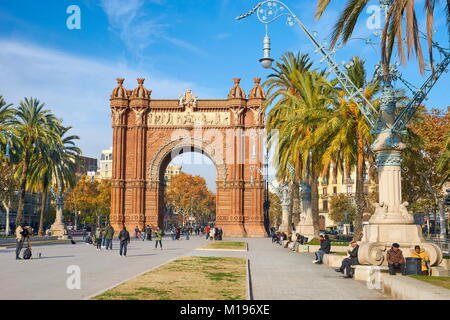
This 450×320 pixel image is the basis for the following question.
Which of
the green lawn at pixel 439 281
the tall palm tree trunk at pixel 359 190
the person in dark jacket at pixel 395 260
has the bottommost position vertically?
the green lawn at pixel 439 281

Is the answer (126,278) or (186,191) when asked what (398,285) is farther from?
(186,191)

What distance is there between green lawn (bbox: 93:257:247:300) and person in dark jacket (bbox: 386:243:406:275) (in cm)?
406

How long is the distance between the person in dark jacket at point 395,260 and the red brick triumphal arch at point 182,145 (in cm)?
3921

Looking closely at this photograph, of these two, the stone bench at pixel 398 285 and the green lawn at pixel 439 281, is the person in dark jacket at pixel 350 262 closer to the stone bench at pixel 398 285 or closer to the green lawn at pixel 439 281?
the stone bench at pixel 398 285

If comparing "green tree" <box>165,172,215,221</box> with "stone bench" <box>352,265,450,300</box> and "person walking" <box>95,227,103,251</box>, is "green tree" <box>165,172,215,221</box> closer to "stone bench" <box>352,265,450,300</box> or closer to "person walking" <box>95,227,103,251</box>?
"person walking" <box>95,227,103,251</box>

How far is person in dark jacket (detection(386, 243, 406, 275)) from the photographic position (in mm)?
13336

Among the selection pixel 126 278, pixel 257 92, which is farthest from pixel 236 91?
pixel 126 278

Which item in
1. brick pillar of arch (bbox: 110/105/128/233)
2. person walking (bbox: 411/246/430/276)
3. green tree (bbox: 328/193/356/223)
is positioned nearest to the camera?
person walking (bbox: 411/246/430/276)

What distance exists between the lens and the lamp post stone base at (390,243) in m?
14.5

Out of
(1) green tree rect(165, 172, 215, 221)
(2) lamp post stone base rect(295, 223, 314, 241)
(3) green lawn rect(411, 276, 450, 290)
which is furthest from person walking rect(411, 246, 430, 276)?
(1) green tree rect(165, 172, 215, 221)

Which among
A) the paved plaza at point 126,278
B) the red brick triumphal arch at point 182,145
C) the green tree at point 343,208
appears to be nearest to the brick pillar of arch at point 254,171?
the red brick triumphal arch at point 182,145
